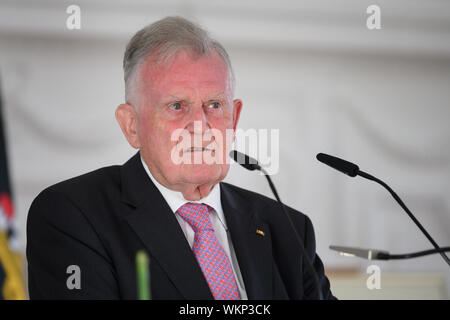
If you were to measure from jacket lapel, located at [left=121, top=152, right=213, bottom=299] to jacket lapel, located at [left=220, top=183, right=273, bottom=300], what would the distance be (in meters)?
0.16

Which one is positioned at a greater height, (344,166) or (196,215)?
(344,166)

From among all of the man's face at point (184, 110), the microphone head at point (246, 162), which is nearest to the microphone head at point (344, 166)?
the microphone head at point (246, 162)

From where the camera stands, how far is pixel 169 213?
1.87m

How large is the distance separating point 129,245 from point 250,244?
1.22 feet

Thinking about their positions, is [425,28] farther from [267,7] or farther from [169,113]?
[169,113]

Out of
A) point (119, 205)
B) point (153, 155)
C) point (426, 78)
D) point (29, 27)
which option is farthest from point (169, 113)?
point (426, 78)

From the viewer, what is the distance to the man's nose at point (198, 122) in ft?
6.22

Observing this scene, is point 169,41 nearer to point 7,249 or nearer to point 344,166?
point 344,166

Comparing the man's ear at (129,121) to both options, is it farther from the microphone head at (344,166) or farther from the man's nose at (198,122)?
the microphone head at (344,166)

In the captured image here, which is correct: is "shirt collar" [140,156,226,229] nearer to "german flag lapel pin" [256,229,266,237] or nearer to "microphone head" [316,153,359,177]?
"german flag lapel pin" [256,229,266,237]

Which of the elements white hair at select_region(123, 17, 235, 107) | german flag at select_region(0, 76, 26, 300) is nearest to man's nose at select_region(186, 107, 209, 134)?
white hair at select_region(123, 17, 235, 107)

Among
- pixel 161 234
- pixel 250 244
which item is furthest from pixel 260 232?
pixel 161 234

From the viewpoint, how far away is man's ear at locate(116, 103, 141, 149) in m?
2.03

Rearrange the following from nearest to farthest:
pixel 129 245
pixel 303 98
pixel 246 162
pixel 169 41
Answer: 1. pixel 246 162
2. pixel 129 245
3. pixel 169 41
4. pixel 303 98
